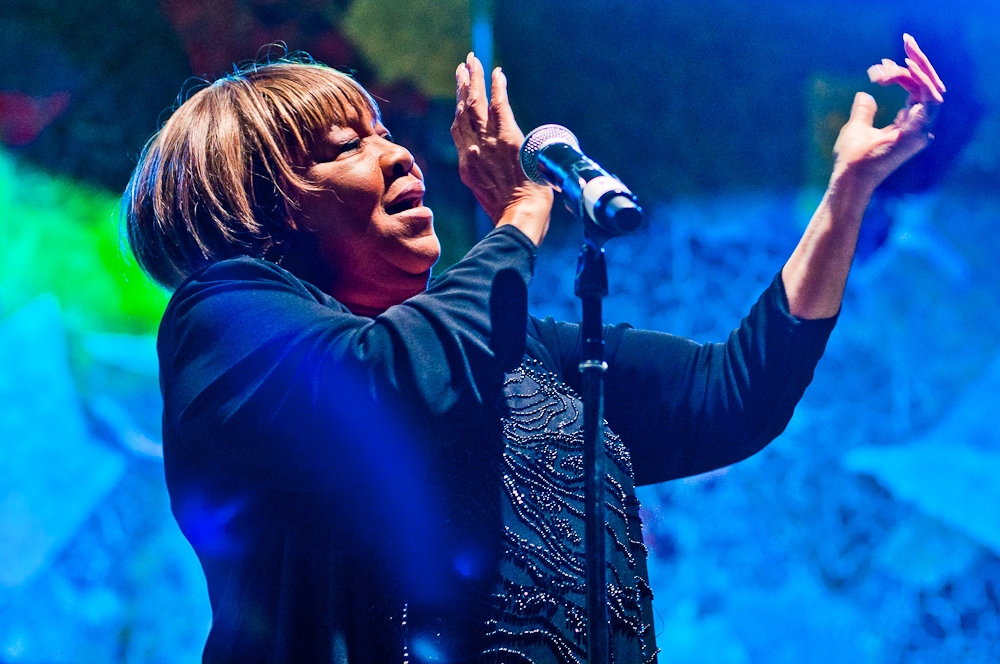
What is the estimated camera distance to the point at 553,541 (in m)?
0.91

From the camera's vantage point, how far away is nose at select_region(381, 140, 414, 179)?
1076 millimetres

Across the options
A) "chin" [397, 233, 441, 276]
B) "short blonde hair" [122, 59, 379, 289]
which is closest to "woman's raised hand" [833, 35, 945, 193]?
"chin" [397, 233, 441, 276]

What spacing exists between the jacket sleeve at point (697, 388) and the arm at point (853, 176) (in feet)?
0.10

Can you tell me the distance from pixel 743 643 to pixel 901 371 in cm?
78

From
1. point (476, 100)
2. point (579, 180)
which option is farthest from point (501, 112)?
point (579, 180)

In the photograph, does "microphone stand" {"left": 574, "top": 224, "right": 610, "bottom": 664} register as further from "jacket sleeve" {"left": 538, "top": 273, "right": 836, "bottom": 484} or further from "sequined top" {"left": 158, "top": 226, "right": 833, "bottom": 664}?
"jacket sleeve" {"left": 538, "top": 273, "right": 836, "bottom": 484}

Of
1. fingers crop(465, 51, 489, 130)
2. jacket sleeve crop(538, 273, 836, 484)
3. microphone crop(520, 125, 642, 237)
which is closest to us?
microphone crop(520, 125, 642, 237)

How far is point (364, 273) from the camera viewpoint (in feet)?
3.51

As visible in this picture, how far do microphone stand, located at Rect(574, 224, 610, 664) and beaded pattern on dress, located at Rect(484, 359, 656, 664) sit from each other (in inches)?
4.1

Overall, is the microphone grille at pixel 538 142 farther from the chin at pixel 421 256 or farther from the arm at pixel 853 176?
the arm at pixel 853 176

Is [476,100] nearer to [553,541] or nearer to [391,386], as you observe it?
[391,386]

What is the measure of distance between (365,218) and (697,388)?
1.51 ft

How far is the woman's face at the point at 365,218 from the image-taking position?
1044mm

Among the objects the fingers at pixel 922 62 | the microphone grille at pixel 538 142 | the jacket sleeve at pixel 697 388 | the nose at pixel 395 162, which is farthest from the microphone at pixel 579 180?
the fingers at pixel 922 62
